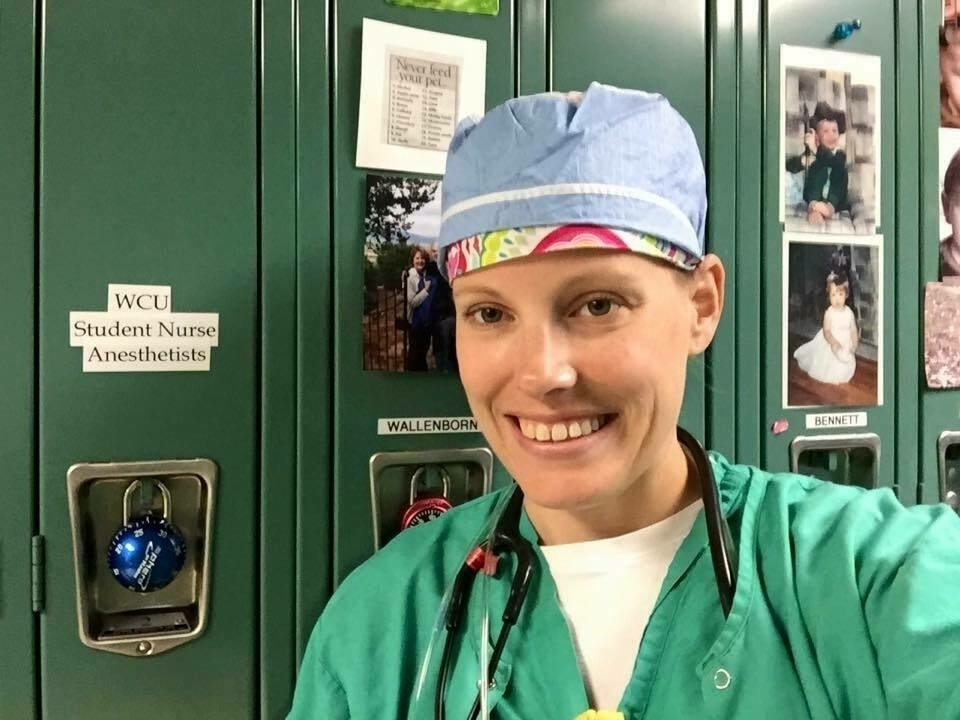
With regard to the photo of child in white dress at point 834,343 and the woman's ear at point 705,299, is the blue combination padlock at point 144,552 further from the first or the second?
the photo of child in white dress at point 834,343

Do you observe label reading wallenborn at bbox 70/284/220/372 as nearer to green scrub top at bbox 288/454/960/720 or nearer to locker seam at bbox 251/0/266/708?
locker seam at bbox 251/0/266/708

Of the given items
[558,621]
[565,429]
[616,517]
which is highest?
[565,429]

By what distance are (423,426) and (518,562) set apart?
8.8 inches

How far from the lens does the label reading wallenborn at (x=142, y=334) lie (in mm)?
939

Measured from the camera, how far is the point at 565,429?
2.77 feet

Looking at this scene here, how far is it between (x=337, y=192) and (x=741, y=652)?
682mm

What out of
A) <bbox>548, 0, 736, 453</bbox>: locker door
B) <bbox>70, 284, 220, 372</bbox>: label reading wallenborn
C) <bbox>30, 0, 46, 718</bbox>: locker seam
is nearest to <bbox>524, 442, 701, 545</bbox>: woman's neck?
<bbox>548, 0, 736, 453</bbox>: locker door

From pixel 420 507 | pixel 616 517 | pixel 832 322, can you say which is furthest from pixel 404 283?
pixel 832 322

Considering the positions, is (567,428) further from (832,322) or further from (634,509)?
(832,322)

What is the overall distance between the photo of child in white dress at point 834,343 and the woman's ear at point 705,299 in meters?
0.34

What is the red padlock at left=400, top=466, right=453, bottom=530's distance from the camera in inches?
41.6

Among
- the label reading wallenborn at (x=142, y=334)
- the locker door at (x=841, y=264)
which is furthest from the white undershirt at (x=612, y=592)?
the label reading wallenborn at (x=142, y=334)

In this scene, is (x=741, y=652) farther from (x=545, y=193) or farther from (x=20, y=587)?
(x=20, y=587)

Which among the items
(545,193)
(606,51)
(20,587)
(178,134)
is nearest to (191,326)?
(178,134)
